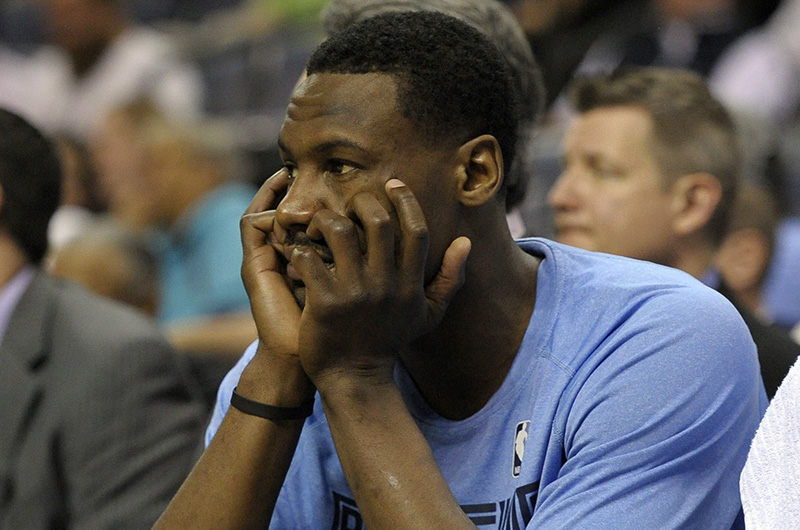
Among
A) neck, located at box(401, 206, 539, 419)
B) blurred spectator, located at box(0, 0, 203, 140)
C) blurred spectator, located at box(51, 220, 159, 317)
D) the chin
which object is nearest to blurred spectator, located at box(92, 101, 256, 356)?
blurred spectator, located at box(51, 220, 159, 317)

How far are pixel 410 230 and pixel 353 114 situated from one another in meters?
0.23

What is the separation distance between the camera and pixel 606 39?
20.6ft

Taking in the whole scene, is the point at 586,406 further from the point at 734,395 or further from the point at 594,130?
the point at 594,130

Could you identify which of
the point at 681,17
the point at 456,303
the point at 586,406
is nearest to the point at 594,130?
the point at 456,303

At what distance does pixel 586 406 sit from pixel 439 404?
350 mm

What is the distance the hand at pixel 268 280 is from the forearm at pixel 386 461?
0.64 feet

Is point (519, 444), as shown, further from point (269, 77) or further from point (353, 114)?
point (269, 77)

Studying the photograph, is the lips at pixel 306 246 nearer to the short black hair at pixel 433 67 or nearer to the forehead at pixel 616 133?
the short black hair at pixel 433 67

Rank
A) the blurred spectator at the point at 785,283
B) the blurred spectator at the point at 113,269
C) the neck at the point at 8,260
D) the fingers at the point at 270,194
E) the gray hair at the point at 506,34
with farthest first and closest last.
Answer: the blurred spectator at the point at 785,283 → the blurred spectator at the point at 113,269 → the neck at the point at 8,260 → the gray hair at the point at 506,34 → the fingers at the point at 270,194

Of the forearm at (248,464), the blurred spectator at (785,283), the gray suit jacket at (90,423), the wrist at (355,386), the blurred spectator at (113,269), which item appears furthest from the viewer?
the blurred spectator at (785,283)

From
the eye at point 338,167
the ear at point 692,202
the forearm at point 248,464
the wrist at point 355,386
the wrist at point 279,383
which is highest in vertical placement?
the eye at point 338,167

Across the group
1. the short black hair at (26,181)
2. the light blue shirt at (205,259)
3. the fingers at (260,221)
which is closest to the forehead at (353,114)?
the fingers at (260,221)

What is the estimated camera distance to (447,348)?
2027 mm

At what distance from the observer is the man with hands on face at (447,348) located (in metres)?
1.74
